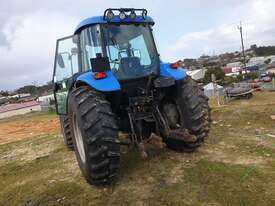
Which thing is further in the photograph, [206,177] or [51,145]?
[51,145]

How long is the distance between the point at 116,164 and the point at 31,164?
3.27 meters

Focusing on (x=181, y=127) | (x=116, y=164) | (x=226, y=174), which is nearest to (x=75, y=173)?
(x=116, y=164)

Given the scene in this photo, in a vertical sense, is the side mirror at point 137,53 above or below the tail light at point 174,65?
above

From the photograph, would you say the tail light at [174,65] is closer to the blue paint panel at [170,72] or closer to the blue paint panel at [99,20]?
the blue paint panel at [170,72]

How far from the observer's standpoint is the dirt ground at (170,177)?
5.02m

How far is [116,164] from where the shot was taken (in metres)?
5.44

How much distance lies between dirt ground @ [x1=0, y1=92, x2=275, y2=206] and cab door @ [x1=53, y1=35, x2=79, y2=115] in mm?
1200

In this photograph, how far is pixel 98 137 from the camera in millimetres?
5266

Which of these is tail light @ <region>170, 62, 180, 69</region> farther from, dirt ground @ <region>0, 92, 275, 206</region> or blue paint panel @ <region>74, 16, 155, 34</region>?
dirt ground @ <region>0, 92, 275, 206</region>

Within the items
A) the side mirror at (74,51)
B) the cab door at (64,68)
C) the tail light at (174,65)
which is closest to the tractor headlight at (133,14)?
the tail light at (174,65)

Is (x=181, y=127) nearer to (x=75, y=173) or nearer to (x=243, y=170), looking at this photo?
(x=243, y=170)

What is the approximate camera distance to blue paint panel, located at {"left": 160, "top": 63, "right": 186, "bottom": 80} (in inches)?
252

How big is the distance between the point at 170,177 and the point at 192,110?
125 cm

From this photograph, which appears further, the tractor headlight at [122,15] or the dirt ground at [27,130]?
the dirt ground at [27,130]
